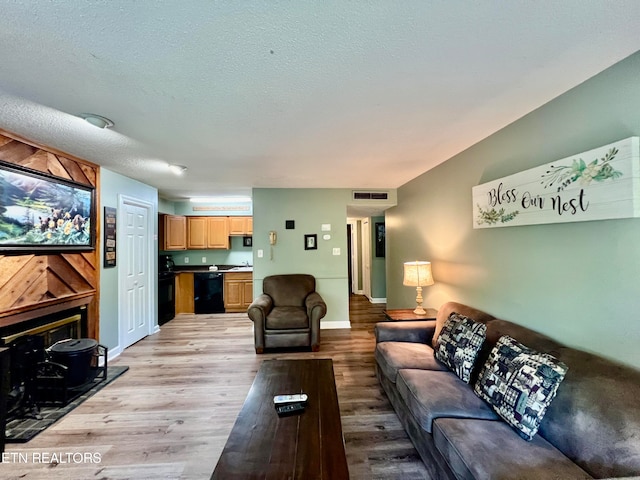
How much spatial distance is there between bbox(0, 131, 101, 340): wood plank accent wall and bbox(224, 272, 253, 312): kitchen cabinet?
259 centimetres

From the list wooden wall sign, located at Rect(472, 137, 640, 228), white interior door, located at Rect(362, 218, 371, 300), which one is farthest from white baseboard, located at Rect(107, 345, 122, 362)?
white interior door, located at Rect(362, 218, 371, 300)

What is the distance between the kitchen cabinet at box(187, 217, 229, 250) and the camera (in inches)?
233

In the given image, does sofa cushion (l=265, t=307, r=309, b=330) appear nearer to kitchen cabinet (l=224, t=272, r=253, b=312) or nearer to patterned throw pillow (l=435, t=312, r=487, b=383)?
patterned throw pillow (l=435, t=312, r=487, b=383)

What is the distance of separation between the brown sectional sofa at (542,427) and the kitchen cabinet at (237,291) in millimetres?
4369

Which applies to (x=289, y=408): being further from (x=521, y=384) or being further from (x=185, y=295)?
(x=185, y=295)

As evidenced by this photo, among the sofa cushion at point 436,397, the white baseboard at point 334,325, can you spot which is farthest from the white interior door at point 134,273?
the sofa cushion at point 436,397

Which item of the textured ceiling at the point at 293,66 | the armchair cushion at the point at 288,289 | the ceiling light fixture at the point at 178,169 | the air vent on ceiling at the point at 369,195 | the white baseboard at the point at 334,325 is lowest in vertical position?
the white baseboard at the point at 334,325

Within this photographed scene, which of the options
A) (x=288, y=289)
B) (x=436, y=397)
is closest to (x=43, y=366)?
(x=288, y=289)

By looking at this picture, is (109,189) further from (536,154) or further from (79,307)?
(536,154)

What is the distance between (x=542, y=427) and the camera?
1407 millimetres

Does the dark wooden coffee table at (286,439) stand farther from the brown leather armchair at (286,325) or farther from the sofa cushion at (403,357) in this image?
the brown leather armchair at (286,325)

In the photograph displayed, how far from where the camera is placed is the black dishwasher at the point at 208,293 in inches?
223

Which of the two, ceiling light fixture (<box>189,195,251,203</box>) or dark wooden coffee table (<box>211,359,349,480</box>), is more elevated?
ceiling light fixture (<box>189,195,251,203</box>)

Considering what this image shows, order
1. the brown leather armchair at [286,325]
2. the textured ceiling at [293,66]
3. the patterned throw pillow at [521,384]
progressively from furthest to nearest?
the brown leather armchair at [286,325], the patterned throw pillow at [521,384], the textured ceiling at [293,66]
